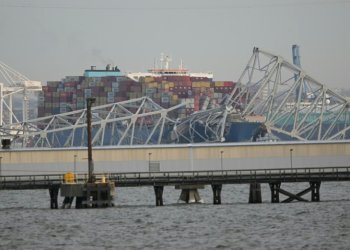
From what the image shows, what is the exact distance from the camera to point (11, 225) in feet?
273

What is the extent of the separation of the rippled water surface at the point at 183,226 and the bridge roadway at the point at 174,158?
2941 centimetres

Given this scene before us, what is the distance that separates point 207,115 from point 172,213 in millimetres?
83184

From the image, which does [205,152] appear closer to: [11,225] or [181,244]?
[11,225]

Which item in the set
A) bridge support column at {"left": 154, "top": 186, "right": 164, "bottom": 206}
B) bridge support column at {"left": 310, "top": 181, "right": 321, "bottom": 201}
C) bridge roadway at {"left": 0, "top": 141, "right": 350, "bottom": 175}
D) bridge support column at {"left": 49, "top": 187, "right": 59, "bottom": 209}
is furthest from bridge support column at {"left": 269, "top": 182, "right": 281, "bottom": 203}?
bridge roadway at {"left": 0, "top": 141, "right": 350, "bottom": 175}

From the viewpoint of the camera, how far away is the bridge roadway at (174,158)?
133375 millimetres

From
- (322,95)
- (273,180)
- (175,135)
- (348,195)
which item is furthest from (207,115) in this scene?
(273,180)

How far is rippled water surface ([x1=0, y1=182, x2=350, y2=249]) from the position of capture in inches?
2731

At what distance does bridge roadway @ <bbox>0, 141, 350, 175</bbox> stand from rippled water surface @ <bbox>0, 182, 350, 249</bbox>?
1158 inches

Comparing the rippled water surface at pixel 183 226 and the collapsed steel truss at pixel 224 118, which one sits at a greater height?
the collapsed steel truss at pixel 224 118

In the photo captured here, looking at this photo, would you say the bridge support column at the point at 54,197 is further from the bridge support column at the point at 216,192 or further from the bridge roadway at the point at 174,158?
the bridge roadway at the point at 174,158

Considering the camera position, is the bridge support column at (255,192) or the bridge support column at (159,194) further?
the bridge support column at (255,192)

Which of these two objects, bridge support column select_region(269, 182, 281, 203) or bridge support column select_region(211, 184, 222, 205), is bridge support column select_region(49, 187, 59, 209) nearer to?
bridge support column select_region(211, 184, 222, 205)

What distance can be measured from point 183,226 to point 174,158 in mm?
55628

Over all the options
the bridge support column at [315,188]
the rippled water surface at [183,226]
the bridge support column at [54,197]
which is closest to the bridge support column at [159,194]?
the rippled water surface at [183,226]
